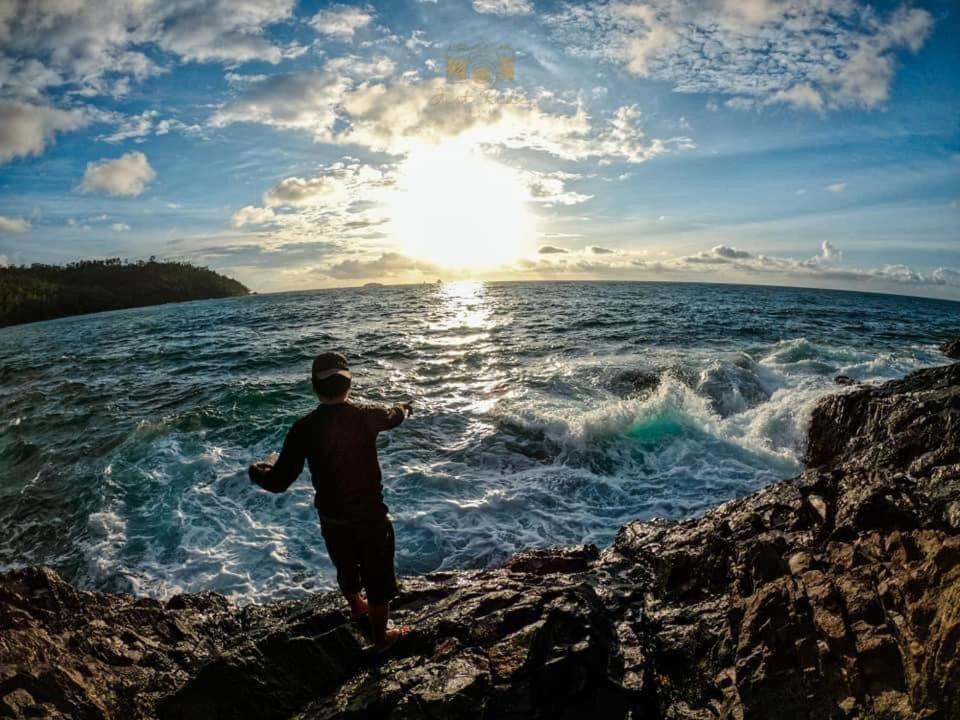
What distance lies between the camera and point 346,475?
411 centimetres

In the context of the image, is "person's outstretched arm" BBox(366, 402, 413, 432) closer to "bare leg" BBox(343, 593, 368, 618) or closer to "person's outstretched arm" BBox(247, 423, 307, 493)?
"person's outstretched arm" BBox(247, 423, 307, 493)

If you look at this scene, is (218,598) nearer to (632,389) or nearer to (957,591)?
(957,591)

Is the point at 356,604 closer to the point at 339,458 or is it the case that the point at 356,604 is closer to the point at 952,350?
the point at 339,458

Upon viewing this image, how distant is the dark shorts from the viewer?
4.20 m

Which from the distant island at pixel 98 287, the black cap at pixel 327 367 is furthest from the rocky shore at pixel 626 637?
the distant island at pixel 98 287

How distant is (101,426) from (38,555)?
676 centimetres

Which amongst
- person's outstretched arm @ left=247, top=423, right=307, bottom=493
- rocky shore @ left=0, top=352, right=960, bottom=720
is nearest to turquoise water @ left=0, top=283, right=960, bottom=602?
rocky shore @ left=0, top=352, right=960, bottom=720

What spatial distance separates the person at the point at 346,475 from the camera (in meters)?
4.04

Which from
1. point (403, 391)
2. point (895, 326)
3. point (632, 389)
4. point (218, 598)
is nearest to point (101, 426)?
point (403, 391)

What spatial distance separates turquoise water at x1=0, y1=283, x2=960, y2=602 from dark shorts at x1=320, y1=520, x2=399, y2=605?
11.5 ft

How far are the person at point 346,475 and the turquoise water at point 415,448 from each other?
3514 mm

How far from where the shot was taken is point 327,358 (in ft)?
13.4

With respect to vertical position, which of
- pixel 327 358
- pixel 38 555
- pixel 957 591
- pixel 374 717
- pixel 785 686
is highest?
pixel 327 358

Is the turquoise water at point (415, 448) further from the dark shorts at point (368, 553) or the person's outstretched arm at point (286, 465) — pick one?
the person's outstretched arm at point (286, 465)
